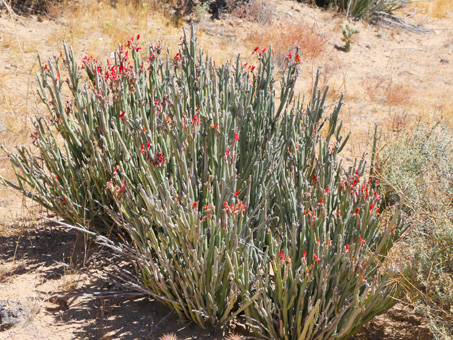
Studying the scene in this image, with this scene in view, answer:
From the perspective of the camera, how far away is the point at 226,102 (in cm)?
308

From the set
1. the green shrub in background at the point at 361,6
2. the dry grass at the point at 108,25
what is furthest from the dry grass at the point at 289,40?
the green shrub in background at the point at 361,6

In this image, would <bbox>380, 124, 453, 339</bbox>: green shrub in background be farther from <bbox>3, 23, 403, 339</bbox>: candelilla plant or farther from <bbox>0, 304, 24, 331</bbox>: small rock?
<bbox>0, 304, 24, 331</bbox>: small rock

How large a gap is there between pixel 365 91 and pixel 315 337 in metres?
5.37

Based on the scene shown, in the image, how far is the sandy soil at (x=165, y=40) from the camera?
260cm

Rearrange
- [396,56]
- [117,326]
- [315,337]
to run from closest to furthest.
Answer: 1. [315,337]
2. [117,326]
3. [396,56]

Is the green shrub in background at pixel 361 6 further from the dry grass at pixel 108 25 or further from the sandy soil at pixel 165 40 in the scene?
the dry grass at pixel 108 25

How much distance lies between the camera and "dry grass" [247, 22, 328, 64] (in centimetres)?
751

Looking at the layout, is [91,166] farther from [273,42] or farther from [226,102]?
[273,42]

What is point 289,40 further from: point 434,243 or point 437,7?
point 434,243

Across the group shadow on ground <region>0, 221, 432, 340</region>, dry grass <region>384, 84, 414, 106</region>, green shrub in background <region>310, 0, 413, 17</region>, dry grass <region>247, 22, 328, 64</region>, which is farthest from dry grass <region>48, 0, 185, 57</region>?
shadow on ground <region>0, 221, 432, 340</region>

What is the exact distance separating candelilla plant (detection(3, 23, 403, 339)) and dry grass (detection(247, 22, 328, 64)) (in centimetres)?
441

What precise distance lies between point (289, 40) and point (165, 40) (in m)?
1.98

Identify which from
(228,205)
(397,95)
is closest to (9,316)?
(228,205)

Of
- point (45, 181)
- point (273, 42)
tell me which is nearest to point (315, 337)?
point (45, 181)
